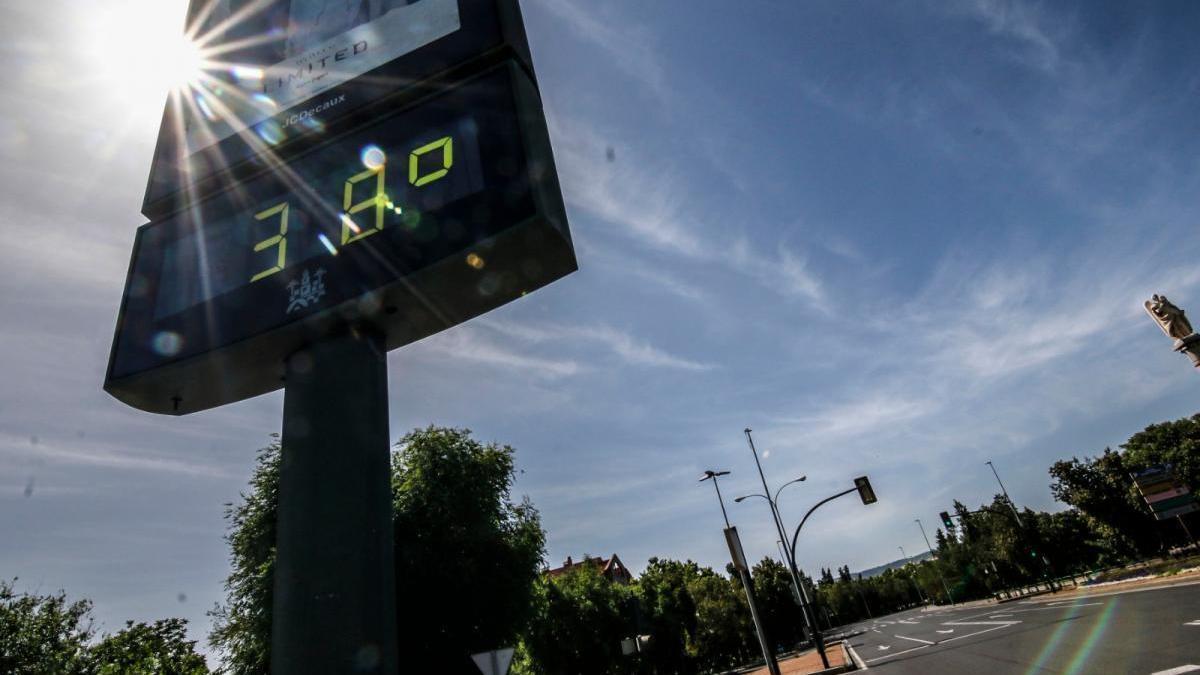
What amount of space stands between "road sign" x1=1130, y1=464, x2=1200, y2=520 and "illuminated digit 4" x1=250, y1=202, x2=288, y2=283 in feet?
169

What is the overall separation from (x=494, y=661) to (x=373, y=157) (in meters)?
4.84

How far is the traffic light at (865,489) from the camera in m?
23.2

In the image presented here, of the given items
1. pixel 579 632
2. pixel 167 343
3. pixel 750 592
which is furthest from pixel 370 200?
pixel 579 632

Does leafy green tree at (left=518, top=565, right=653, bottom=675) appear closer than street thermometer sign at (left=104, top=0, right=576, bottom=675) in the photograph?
No

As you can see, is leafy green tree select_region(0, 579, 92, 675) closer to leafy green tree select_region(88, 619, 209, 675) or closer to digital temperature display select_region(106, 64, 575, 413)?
leafy green tree select_region(88, 619, 209, 675)

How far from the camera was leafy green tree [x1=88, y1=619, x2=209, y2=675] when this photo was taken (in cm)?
3658

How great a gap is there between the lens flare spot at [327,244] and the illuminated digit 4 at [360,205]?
0.29 feet

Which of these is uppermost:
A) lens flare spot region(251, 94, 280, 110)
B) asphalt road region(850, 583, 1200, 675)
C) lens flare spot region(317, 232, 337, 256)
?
lens flare spot region(251, 94, 280, 110)

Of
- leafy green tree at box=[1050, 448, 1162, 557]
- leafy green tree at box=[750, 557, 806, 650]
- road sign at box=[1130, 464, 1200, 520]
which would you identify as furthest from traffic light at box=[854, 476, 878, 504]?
leafy green tree at box=[1050, 448, 1162, 557]

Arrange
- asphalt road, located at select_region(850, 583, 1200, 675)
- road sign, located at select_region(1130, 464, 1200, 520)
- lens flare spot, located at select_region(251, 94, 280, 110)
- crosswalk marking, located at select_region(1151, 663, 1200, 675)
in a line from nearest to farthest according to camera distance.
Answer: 1. lens flare spot, located at select_region(251, 94, 280, 110)
2. crosswalk marking, located at select_region(1151, 663, 1200, 675)
3. asphalt road, located at select_region(850, 583, 1200, 675)
4. road sign, located at select_region(1130, 464, 1200, 520)

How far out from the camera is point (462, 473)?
56.0 ft

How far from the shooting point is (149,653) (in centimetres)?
4844

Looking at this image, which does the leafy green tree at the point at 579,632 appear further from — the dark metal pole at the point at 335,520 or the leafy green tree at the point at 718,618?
the dark metal pole at the point at 335,520

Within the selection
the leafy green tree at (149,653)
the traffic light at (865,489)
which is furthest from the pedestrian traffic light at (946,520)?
the leafy green tree at (149,653)
